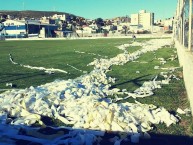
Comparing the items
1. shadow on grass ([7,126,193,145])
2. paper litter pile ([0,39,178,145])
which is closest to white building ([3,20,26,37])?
paper litter pile ([0,39,178,145])

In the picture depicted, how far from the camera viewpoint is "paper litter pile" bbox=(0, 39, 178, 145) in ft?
23.3

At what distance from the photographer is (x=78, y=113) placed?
27.7 feet

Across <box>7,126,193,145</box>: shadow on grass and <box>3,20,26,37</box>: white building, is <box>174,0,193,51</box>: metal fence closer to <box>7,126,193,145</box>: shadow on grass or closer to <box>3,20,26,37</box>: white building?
<box>7,126,193,145</box>: shadow on grass

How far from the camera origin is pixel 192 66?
9203mm

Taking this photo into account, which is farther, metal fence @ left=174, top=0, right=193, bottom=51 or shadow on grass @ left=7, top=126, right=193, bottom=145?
metal fence @ left=174, top=0, right=193, bottom=51

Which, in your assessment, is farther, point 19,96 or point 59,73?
point 59,73

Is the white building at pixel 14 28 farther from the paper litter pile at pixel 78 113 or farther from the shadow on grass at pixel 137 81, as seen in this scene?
the paper litter pile at pixel 78 113

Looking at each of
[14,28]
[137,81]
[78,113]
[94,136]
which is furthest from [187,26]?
[14,28]

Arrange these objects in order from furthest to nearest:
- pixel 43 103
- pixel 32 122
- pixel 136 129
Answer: pixel 43 103 → pixel 32 122 → pixel 136 129

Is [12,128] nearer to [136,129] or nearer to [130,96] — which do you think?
[136,129]

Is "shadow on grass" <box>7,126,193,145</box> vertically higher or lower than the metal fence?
lower

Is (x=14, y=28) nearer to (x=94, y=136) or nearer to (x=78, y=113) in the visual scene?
(x=78, y=113)

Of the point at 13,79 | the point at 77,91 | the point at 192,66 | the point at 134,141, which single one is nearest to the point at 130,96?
the point at 77,91

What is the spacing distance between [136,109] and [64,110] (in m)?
1.66
